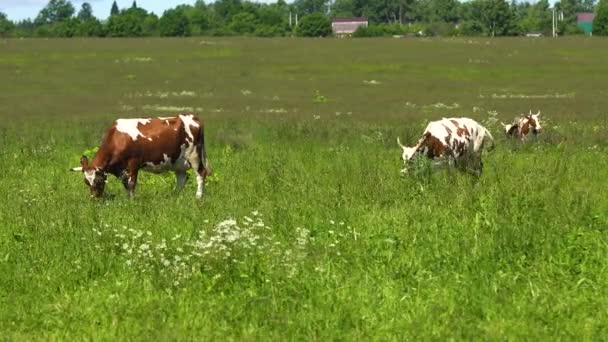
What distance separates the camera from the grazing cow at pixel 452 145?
16750mm

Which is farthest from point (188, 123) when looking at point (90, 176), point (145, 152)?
point (90, 176)

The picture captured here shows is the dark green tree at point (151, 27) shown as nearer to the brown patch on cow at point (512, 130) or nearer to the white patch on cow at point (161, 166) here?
the brown patch on cow at point (512, 130)

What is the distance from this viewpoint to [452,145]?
17062mm

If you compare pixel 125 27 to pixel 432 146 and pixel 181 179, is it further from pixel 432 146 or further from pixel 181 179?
pixel 432 146

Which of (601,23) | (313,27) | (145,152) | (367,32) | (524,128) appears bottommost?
(524,128)

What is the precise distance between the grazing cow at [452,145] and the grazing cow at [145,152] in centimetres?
409

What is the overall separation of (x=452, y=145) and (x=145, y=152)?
6.18 meters

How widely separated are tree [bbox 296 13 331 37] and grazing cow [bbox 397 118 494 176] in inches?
6037

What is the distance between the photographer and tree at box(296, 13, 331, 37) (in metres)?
170

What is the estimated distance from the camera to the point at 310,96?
5291 cm

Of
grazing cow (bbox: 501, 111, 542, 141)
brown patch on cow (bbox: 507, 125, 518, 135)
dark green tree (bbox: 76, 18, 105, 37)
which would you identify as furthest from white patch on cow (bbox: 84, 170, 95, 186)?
dark green tree (bbox: 76, 18, 105, 37)

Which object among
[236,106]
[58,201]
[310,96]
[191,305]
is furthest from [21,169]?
[310,96]

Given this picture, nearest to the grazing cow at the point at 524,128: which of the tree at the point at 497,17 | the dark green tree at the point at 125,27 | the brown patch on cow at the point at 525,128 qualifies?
the brown patch on cow at the point at 525,128

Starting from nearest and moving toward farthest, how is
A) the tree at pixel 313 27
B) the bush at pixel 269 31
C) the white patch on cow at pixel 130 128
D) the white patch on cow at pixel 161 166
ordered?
the white patch on cow at pixel 130 128 < the white patch on cow at pixel 161 166 < the tree at pixel 313 27 < the bush at pixel 269 31
